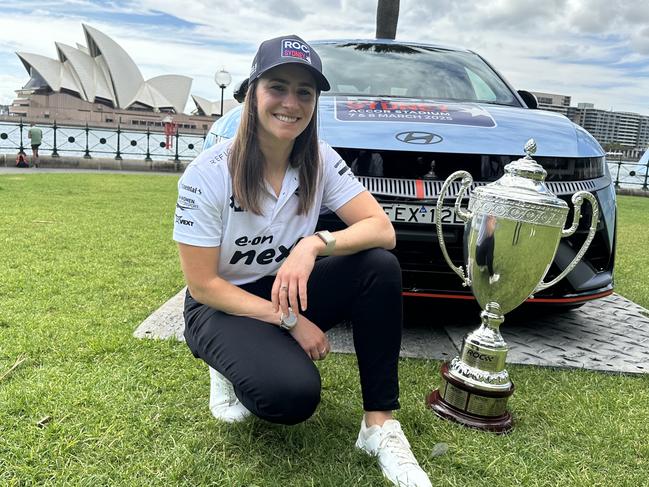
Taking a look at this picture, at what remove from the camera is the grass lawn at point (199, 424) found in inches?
61.9

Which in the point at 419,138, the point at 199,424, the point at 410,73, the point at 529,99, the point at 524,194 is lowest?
the point at 199,424

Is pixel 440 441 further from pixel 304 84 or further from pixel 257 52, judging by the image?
pixel 257 52

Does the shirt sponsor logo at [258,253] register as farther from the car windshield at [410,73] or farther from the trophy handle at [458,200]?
the car windshield at [410,73]

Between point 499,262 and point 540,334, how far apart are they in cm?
111

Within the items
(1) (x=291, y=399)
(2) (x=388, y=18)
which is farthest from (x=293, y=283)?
(2) (x=388, y=18)

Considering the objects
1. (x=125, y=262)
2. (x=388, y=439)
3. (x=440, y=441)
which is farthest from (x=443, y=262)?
(x=125, y=262)

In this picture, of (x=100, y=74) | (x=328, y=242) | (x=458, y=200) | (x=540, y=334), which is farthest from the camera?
(x=100, y=74)

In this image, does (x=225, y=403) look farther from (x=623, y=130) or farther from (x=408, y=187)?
(x=623, y=130)

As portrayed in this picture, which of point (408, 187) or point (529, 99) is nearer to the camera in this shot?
point (408, 187)

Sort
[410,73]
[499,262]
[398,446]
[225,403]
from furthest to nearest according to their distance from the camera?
[410,73] < [499,262] < [225,403] < [398,446]

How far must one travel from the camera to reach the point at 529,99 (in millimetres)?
3570

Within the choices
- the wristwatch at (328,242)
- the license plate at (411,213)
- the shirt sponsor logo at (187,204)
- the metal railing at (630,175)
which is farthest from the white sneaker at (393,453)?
the metal railing at (630,175)

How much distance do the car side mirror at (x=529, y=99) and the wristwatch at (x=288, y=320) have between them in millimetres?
2545

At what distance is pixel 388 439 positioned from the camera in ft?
5.32
